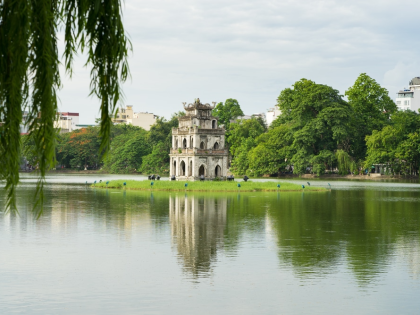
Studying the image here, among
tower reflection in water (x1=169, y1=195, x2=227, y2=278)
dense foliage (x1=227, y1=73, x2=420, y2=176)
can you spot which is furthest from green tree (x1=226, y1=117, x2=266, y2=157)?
tower reflection in water (x1=169, y1=195, x2=227, y2=278)

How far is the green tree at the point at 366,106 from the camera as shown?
324ft

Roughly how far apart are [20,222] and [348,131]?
70533 mm

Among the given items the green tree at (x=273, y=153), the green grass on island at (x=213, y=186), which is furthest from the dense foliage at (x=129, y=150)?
the green grass on island at (x=213, y=186)

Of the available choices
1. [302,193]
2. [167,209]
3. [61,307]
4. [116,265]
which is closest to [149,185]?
[302,193]

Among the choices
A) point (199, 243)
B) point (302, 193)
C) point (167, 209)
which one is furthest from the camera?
point (302, 193)

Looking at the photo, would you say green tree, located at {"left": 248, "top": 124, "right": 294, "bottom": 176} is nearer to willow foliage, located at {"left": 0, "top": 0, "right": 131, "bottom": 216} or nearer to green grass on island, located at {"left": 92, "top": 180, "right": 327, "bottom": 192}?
green grass on island, located at {"left": 92, "top": 180, "right": 327, "bottom": 192}

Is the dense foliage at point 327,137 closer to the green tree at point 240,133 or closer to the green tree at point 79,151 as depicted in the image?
the green tree at point 240,133

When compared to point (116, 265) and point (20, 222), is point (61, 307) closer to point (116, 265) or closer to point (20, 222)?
point (116, 265)

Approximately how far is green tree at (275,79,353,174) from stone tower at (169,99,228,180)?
29.4 meters

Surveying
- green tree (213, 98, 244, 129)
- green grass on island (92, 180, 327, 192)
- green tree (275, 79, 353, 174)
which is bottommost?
green grass on island (92, 180, 327, 192)

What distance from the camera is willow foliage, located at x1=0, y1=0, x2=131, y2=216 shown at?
21.2ft

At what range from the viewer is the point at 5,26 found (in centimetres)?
650

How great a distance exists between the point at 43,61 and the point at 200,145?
195ft

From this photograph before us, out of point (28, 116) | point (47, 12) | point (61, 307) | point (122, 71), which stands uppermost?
point (47, 12)
